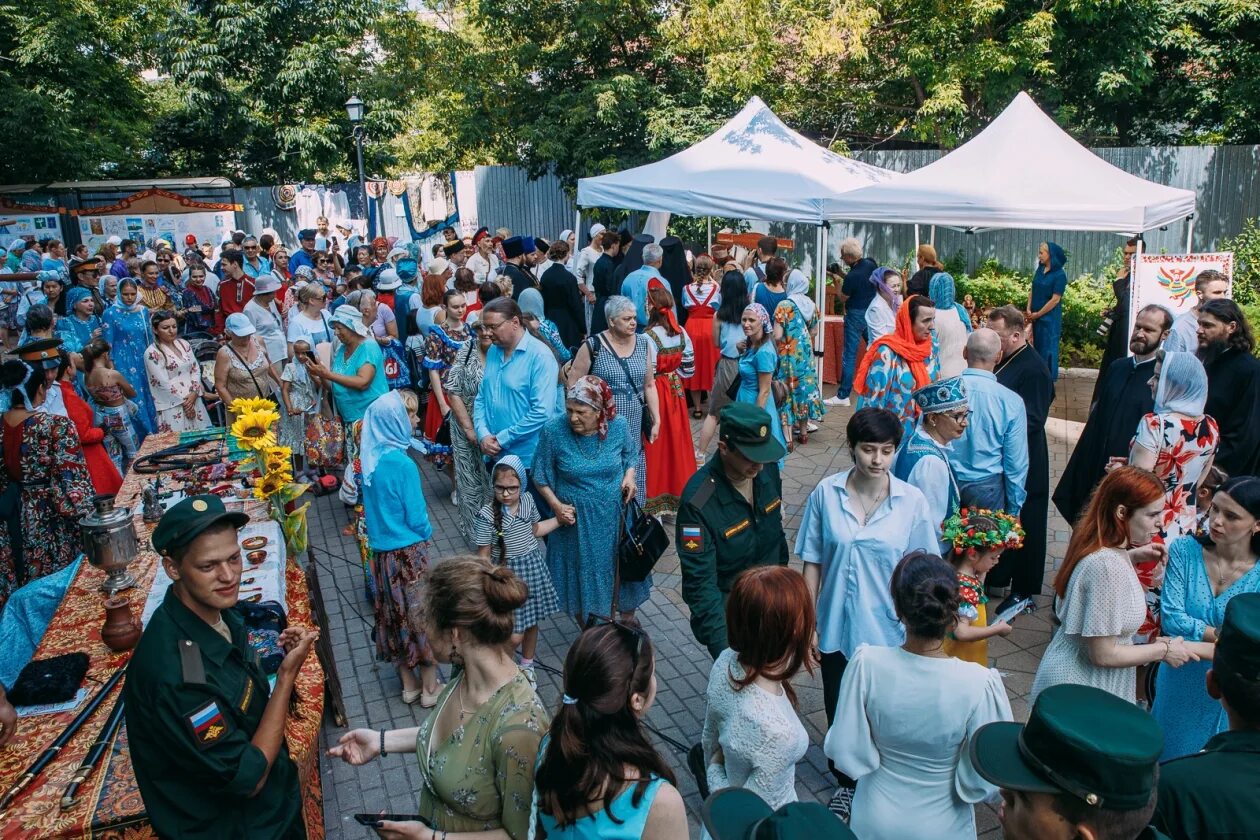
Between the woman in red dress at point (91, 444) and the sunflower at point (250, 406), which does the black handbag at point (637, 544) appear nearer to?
the sunflower at point (250, 406)

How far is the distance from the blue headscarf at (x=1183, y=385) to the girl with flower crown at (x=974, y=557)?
162 cm

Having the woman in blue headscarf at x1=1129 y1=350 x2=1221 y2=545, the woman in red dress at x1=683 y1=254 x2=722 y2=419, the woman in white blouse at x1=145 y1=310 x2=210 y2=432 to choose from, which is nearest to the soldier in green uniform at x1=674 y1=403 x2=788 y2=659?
the woman in blue headscarf at x1=1129 y1=350 x2=1221 y2=545

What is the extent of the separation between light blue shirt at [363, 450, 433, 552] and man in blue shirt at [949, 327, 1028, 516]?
3.02 metres

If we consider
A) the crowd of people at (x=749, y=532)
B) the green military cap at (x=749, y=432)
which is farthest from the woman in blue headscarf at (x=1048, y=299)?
the green military cap at (x=749, y=432)

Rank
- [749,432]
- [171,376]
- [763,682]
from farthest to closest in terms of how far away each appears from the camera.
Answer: [171,376] < [749,432] < [763,682]

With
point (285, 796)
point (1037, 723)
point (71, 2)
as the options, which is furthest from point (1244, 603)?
point (71, 2)

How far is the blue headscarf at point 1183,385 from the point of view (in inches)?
184

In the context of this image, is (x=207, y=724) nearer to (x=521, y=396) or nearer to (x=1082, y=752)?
(x=1082, y=752)

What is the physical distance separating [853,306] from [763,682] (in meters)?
8.60

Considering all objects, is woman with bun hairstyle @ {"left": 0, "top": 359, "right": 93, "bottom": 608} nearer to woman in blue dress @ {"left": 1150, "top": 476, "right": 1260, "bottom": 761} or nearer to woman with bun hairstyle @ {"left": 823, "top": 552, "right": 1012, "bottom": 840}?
woman with bun hairstyle @ {"left": 823, "top": 552, "right": 1012, "bottom": 840}

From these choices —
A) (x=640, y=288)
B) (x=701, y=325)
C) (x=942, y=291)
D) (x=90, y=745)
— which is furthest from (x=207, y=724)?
(x=701, y=325)

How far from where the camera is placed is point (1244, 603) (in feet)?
7.81

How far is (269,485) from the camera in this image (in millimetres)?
5188

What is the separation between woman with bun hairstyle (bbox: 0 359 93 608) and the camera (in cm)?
508
